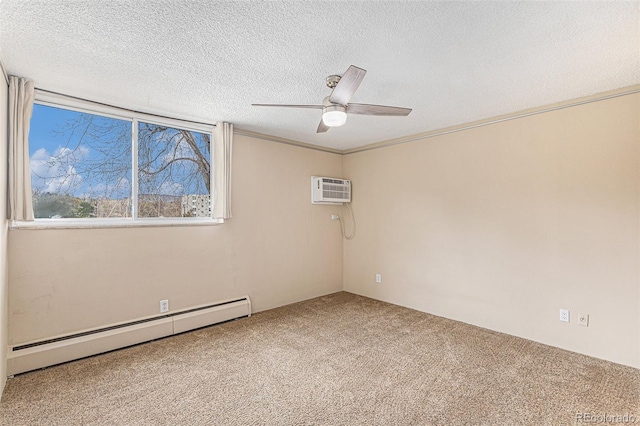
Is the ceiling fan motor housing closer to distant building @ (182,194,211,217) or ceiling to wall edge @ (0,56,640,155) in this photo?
ceiling to wall edge @ (0,56,640,155)

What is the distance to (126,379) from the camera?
2.42m

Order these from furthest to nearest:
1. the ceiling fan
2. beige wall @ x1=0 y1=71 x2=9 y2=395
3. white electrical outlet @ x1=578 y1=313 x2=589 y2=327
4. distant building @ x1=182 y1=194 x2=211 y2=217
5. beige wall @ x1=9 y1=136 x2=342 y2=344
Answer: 1. distant building @ x1=182 y1=194 x2=211 y2=217
2. white electrical outlet @ x1=578 y1=313 x2=589 y2=327
3. beige wall @ x1=9 y1=136 x2=342 y2=344
4. beige wall @ x1=0 y1=71 x2=9 y2=395
5. the ceiling fan

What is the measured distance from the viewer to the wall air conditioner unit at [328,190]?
459 cm

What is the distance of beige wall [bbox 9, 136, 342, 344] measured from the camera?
8.62 ft

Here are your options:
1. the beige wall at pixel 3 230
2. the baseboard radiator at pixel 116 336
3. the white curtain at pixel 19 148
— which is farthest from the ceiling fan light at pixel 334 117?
the baseboard radiator at pixel 116 336

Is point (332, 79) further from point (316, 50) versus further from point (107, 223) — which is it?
point (107, 223)

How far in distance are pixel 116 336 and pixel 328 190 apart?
9.97 feet

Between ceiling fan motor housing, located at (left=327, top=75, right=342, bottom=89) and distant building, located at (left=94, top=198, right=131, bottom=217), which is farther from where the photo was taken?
distant building, located at (left=94, top=198, right=131, bottom=217)

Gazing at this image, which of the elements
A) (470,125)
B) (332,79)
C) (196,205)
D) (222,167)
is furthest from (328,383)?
(470,125)

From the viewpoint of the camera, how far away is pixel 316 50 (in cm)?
205

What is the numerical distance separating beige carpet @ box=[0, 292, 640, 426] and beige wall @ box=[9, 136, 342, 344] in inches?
18.3

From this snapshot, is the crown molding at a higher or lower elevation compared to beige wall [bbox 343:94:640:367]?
higher

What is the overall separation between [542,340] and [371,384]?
1.92 metres

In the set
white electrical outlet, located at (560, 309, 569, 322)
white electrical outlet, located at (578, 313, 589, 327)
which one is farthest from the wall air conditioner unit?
white electrical outlet, located at (578, 313, 589, 327)
